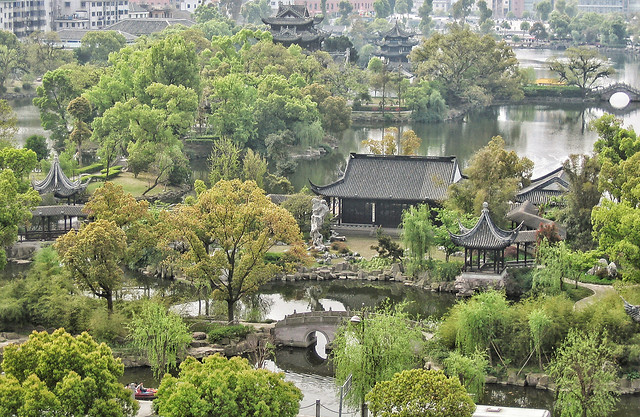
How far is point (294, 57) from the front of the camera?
85.4 meters

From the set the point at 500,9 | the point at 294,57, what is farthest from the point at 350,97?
the point at 500,9

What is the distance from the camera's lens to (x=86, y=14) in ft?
417

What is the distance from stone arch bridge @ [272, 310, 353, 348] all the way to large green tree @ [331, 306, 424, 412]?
444cm

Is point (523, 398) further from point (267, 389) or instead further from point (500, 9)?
point (500, 9)

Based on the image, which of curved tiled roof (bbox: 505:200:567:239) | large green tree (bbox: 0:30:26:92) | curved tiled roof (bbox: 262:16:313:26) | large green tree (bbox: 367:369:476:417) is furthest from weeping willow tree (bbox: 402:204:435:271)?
large green tree (bbox: 0:30:26:92)

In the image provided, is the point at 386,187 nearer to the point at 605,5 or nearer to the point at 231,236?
the point at 231,236

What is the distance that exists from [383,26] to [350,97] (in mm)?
53351

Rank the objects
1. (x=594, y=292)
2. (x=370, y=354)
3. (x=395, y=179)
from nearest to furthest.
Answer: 1. (x=370, y=354)
2. (x=594, y=292)
3. (x=395, y=179)

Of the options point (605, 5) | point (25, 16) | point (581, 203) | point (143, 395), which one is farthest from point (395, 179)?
point (605, 5)

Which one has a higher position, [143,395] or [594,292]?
[594,292]

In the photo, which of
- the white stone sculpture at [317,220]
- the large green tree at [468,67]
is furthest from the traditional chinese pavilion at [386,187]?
the large green tree at [468,67]

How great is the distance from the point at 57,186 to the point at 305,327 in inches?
704

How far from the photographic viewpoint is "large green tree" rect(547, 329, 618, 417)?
3112cm

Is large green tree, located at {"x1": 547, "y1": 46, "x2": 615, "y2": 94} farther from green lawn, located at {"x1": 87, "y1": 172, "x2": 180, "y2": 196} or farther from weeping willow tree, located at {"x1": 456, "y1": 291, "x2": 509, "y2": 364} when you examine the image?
weeping willow tree, located at {"x1": 456, "y1": 291, "x2": 509, "y2": 364}
